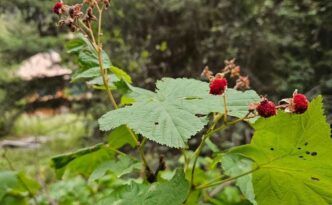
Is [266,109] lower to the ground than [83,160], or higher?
higher

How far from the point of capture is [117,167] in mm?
908

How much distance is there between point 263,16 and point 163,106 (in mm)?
2498

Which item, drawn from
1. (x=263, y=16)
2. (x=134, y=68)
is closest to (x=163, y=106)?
(x=263, y=16)

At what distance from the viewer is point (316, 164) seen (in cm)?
70

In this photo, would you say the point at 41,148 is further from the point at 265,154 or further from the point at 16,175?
the point at 265,154

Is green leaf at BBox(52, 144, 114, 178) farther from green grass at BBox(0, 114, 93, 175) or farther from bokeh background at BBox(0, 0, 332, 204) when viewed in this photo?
green grass at BBox(0, 114, 93, 175)

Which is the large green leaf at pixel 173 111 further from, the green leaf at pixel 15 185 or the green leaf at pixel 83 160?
the green leaf at pixel 15 185

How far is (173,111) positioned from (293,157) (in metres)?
0.21

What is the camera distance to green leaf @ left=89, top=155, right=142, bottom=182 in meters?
0.89

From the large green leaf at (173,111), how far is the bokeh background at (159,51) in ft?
5.18

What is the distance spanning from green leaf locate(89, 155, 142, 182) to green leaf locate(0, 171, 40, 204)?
292 mm

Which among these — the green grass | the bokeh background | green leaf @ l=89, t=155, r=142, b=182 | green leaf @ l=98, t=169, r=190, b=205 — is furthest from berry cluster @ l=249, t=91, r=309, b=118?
the green grass

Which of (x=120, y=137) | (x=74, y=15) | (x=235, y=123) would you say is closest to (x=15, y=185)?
(x=120, y=137)

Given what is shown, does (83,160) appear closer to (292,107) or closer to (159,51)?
(292,107)
